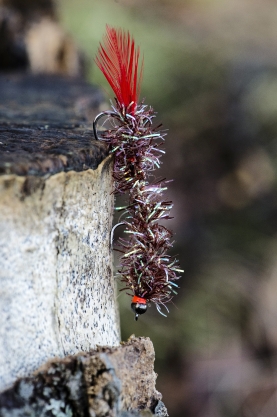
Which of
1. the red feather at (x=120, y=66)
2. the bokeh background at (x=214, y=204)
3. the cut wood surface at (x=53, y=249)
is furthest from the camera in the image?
the bokeh background at (x=214, y=204)

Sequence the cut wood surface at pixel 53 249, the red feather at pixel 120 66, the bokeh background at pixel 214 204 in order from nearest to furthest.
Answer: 1. the cut wood surface at pixel 53 249
2. the red feather at pixel 120 66
3. the bokeh background at pixel 214 204

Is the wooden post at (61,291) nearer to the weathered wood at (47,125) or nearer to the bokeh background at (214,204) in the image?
the weathered wood at (47,125)

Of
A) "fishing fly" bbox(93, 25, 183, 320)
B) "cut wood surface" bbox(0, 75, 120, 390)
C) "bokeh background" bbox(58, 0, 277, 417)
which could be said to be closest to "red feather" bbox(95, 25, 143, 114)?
"fishing fly" bbox(93, 25, 183, 320)

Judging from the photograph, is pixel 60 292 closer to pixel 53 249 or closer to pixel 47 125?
pixel 53 249

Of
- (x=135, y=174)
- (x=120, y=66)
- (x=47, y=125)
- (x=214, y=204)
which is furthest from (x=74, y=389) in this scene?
(x=214, y=204)

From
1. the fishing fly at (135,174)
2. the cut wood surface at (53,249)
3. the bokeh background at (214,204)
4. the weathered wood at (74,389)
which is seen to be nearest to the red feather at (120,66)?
the fishing fly at (135,174)

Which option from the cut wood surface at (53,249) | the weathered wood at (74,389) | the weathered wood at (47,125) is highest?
the weathered wood at (47,125)

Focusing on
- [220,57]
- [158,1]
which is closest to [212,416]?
[220,57]
